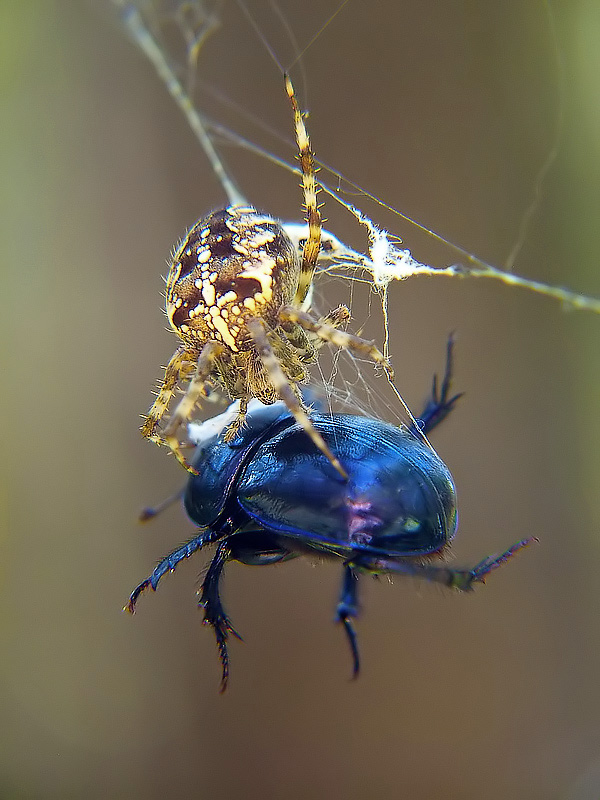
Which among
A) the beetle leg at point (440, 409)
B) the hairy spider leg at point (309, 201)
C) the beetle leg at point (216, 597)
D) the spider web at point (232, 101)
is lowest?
the beetle leg at point (216, 597)

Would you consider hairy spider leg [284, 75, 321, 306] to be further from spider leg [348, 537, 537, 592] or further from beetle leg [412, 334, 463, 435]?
spider leg [348, 537, 537, 592]

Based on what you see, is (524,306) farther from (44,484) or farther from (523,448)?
(44,484)

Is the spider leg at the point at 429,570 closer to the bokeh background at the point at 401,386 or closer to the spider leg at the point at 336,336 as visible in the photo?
the spider leg at the point at 336,336

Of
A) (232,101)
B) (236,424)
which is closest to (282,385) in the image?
(236,424)

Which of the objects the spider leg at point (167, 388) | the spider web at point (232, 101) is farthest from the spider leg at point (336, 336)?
the spider web at point (232, 101)

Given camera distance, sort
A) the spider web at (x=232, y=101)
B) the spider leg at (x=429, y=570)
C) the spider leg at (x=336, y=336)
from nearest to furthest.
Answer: the spider leg at (x=429, y=570) → the spider leg at (x=336, y=336) → the spider web at (x=232, y=101)
